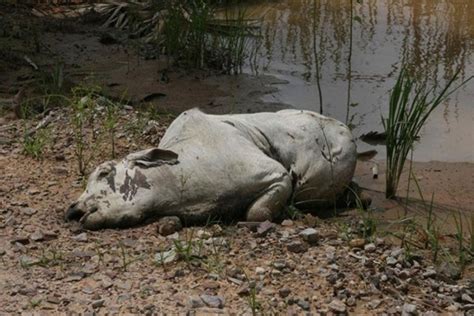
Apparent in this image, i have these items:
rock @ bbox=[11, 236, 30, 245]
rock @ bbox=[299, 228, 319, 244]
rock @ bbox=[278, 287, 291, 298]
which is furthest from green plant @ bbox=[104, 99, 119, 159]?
rock @ bbox=[278, 287, 291, 298]

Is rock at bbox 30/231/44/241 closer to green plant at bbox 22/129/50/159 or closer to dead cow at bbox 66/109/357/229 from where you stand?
dead cow at bbox 66/109/357/229

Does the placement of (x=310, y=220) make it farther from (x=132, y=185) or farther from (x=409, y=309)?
(x=409, y=309)

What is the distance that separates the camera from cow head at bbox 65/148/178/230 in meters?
5.04

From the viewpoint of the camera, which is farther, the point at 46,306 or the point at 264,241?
the point at 264,241

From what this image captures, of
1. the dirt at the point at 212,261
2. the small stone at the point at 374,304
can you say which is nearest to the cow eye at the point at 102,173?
the dirt at the point at 212,261

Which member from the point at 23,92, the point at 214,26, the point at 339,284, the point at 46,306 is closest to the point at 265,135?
the point at 339,284

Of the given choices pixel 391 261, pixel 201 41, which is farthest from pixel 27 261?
pixel 201 41

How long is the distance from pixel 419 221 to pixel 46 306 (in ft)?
8.20

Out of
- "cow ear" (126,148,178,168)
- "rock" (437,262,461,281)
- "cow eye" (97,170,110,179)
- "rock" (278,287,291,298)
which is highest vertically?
"cow ear" (126,148,178,168)

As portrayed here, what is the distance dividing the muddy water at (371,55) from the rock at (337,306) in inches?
109

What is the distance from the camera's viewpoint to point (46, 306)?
13.6 ft

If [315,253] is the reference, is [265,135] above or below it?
above

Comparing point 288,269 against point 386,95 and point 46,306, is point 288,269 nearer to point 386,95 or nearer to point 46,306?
point 46,306

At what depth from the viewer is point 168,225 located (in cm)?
499
